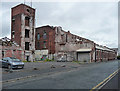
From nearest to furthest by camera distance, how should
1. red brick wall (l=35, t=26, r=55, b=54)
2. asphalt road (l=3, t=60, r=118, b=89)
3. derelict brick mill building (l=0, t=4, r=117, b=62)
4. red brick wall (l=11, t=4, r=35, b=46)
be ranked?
1. asphalt road (l=3, t=60, r=118, b=89)
2. derelict brick mill building (l=0, t=4, r=117, b=62)
3. red brick wall (l=11, t=4, r=35, b=46)
4. red brick wall (l=35, t=26, r=55, b=54)

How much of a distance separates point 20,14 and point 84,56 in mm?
23393

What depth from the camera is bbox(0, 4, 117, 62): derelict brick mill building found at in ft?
117

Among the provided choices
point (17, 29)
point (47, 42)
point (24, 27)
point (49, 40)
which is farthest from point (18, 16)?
point (47, 42)

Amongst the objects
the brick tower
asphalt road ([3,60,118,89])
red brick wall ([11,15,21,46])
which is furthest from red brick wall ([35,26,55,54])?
asphalt road ([3,60,118,89])

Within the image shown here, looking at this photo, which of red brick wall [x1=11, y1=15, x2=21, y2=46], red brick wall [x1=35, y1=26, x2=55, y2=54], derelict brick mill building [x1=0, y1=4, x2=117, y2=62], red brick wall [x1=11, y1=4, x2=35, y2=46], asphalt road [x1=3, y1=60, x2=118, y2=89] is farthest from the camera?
red brick wall [x1=35, y1=26, x2=55, y2=54]

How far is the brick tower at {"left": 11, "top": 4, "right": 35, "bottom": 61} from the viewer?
35.7 m

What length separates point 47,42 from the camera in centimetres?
4441

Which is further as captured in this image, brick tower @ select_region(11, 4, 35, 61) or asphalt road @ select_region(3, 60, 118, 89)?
brick tower @ select_region(11, 4, 35, 61)

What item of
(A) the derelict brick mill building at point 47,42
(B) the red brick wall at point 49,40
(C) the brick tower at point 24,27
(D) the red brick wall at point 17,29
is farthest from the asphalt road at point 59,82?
(B) the red brick wall at point 49,40

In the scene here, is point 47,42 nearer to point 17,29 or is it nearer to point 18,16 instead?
point 17,29

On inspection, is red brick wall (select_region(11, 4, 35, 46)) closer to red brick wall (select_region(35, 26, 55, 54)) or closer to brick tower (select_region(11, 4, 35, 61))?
brick tower (select_region(11, 4, 35, 61))

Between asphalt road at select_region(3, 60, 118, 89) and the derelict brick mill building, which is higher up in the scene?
the derelict brick mill building

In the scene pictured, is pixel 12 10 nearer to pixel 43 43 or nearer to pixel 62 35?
pixel 43 43

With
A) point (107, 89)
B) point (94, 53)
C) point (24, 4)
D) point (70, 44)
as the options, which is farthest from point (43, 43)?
point (107, 89)
